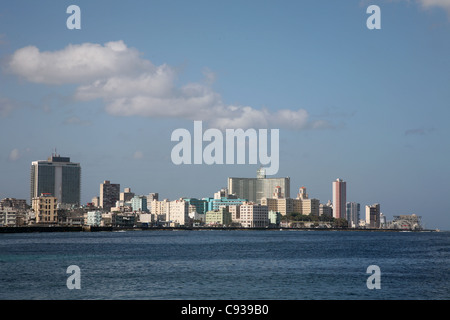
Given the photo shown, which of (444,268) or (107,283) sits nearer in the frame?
(107,283)

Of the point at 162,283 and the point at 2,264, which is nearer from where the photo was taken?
the point at 162,283

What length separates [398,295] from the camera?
3838cm

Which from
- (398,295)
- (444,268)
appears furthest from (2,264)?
(444,268)

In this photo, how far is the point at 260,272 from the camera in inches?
2009

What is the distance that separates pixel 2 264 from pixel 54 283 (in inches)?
712
